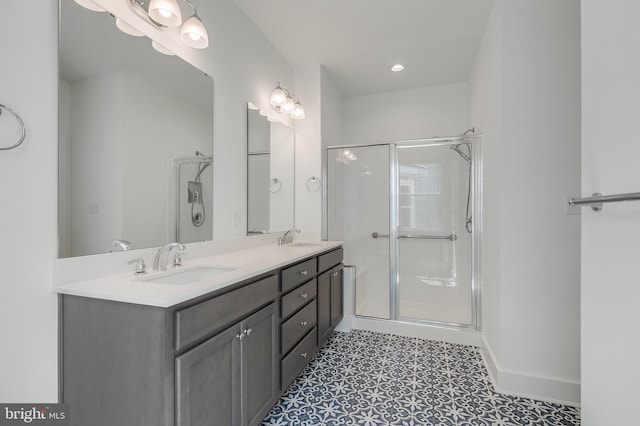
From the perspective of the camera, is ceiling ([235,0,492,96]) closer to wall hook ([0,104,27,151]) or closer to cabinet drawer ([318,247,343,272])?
wall hook ([0,104,27,151])

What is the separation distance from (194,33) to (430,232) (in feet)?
8.61

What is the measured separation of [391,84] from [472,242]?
2.10m

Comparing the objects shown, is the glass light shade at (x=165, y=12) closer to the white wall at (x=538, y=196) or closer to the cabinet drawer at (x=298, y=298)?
the cabinet drawer at (x=298, y=298)

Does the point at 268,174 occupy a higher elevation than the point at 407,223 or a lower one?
higher

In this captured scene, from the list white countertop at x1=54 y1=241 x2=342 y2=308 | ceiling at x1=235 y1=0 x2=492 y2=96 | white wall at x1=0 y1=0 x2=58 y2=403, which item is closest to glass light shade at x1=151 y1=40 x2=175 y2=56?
white wall at x1=0 y1=0 x2=58 y2=403

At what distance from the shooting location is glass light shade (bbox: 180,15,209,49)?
1671 millimetres

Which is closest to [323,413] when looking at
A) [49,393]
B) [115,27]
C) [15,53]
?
[49,393]

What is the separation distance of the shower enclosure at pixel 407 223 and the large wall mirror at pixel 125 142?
1.61m

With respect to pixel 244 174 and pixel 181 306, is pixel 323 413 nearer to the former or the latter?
pixel 181 306

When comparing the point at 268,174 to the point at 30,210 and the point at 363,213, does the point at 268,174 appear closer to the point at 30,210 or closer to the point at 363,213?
the point at 363,213

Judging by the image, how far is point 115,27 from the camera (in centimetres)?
139

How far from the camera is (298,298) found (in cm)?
190

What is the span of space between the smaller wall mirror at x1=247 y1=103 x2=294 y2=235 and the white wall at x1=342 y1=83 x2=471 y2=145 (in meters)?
1.25
